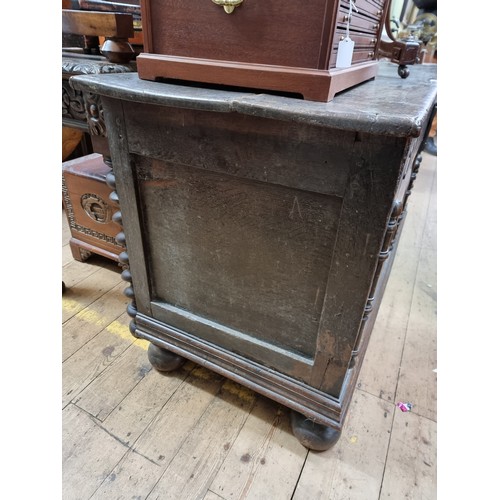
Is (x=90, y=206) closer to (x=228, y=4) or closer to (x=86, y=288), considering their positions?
(x=86, y=288)

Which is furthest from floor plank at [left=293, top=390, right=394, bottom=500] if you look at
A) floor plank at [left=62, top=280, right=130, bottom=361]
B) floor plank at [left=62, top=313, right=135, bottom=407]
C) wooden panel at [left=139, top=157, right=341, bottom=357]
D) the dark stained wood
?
the dark stained wood

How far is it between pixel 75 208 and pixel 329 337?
126cm

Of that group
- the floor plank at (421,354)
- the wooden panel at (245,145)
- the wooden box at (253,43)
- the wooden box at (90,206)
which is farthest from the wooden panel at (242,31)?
the floor plank at (421,354)

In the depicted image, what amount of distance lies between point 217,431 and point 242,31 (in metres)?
0.98

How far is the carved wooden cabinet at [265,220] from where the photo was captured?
23.0 inches

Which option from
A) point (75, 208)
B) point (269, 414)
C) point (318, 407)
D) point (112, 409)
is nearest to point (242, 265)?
point (318, 407)

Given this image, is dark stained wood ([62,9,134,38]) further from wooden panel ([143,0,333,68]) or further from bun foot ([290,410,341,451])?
bun foot ([290,410,341,451])

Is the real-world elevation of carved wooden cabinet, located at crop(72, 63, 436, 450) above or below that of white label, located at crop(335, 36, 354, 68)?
below

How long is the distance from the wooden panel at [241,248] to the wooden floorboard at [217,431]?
27cm

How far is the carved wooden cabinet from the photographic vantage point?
0.58m

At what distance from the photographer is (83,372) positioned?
3.72 feet

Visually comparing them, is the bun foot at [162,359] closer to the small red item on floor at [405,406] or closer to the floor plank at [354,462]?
the floor plank at [354,462]

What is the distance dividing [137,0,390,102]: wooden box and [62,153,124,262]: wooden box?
2.47 ft

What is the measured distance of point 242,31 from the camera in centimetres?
64
